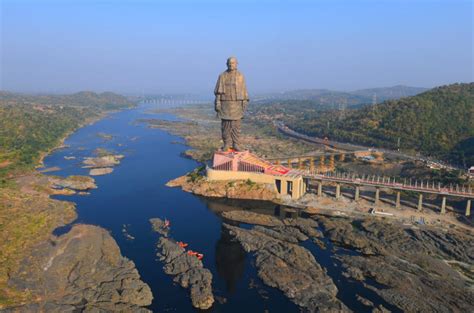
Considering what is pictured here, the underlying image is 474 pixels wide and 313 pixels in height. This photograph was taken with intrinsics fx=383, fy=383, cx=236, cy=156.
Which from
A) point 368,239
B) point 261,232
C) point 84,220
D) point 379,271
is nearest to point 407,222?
point 368,239

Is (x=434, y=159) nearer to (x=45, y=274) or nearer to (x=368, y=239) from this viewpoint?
(x=368, y=239)

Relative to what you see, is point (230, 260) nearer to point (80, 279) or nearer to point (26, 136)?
point (80, 279)

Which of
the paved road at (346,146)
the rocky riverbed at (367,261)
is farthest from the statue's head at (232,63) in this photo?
the paved road at (346,146)

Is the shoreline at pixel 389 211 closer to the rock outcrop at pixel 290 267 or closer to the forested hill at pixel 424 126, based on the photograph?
the rock outcrop at pixel 290 267

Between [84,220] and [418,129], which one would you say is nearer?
[84,220]

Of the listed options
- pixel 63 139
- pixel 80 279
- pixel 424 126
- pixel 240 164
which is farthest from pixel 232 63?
pixel 63 139

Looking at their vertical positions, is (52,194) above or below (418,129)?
below

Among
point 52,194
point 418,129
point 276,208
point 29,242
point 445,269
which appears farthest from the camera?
point 418,129
